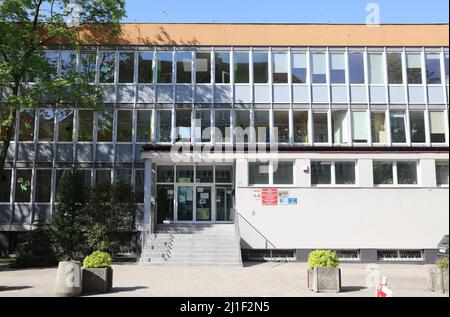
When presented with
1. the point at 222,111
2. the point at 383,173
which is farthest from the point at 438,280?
the point at 222,111

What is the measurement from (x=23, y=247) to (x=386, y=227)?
51.8 ft

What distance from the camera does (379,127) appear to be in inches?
1015

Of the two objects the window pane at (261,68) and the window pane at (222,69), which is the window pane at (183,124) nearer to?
the window pane at (222,69)

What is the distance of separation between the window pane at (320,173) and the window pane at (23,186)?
567 inches

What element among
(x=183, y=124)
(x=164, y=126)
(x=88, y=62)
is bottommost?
(x=164, y=126)

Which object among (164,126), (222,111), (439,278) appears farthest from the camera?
(222,111)

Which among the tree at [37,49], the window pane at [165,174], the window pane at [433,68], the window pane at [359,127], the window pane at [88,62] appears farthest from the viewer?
the window pane at [433,68]

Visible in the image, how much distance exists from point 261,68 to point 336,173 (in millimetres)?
7128

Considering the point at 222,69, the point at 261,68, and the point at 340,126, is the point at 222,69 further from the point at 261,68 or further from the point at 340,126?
the point at 340,126

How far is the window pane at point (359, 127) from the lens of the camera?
1006 inches

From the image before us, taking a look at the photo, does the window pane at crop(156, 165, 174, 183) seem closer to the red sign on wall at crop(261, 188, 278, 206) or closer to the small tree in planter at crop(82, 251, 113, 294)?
the red sign on wall at crop(261, 188, 278, 206)

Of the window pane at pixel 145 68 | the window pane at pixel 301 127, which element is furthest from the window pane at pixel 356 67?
the window pane at pixel 145 68
